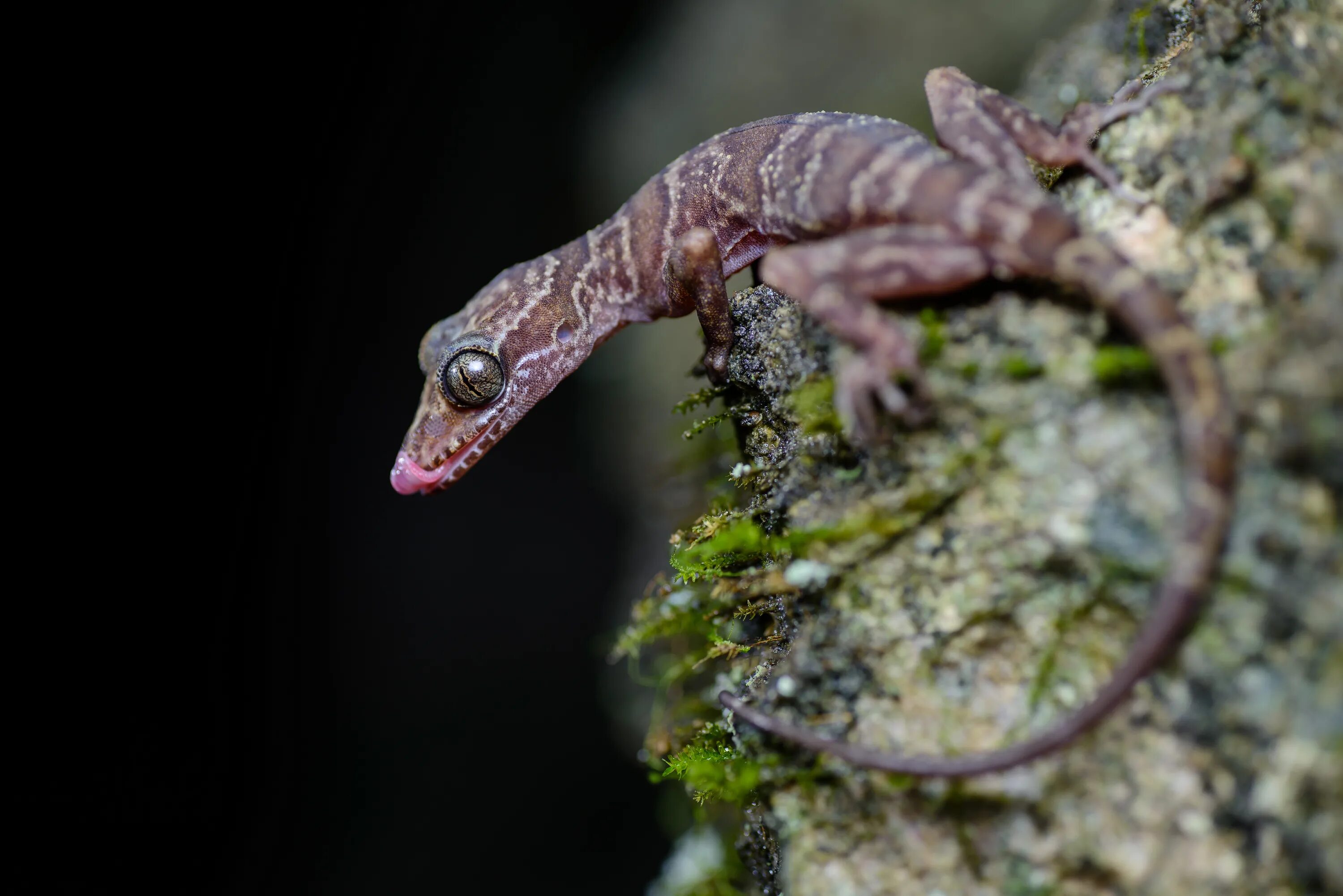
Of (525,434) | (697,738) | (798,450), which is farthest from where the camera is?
(525,434)

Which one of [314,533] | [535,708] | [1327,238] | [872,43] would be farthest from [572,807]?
[872,43]

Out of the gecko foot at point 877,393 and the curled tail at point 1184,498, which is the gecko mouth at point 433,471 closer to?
the gecko foot at point 877,393

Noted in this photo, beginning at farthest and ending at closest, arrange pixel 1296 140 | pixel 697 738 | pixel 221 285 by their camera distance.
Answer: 1. pixel 221 285
2. pixel 697 738
3. pixel 1296 140

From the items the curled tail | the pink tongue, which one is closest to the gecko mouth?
the pink tongue

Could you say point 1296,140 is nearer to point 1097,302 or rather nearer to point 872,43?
point 1097,302

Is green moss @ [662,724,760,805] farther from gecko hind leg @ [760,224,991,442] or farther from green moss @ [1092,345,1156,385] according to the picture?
green moss @ [1092,345,1156,385]

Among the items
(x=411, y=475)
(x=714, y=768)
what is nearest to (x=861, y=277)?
(x=714, y=768)
